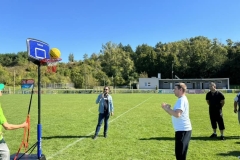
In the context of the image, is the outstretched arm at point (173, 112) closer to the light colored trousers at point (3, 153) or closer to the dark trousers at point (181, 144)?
the dark trousers at point (181, 144)

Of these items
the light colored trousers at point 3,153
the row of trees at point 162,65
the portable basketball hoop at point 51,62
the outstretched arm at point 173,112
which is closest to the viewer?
the light colored trousers at point 3,153

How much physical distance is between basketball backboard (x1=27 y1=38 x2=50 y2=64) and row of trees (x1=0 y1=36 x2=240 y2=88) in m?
71.1

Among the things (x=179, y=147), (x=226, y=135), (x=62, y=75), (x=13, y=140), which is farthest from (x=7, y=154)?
(x=62, y=75)

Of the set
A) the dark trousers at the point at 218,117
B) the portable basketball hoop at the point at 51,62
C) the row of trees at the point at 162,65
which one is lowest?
the dark trousers at the point at 218,117

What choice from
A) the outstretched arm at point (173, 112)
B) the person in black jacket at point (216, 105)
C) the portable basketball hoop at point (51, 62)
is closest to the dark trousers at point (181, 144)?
the outstretched arm at point (173, 112)

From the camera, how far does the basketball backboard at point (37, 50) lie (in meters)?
5.16

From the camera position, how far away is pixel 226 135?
31.6 feet

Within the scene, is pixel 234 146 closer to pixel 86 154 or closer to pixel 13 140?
pixel 86 154

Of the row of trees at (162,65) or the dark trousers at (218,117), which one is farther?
the row of trees at (162,65)

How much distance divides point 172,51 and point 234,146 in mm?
84104

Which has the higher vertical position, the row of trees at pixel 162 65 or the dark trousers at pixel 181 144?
the row of trees at pixel 162 65

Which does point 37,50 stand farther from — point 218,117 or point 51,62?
point 218,117

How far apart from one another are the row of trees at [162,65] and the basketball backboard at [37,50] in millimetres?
71068

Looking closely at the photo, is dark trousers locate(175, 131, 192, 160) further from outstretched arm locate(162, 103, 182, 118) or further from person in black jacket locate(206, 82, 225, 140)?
person in black jacket locate(206, 82, 225, 140)
